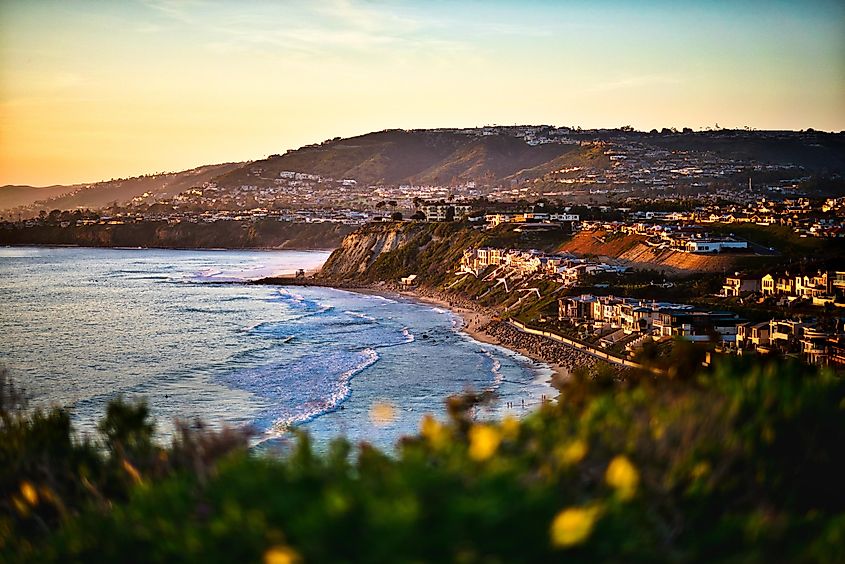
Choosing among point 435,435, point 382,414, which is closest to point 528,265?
point 382,414

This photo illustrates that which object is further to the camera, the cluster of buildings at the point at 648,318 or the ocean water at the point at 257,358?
the cluster of buildings at the point at 648,318

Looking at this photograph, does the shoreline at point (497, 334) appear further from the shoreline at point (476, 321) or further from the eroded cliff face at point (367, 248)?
the eroded cliff face at point (367, 248)

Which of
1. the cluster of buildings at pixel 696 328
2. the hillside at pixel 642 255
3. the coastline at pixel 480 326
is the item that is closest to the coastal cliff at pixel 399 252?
the coastline at pixel 480 326

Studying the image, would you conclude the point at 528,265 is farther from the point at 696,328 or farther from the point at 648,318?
the point at 696,328

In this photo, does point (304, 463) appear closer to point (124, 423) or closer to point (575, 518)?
point (575, 518)

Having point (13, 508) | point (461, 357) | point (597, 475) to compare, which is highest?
point (597, 475)

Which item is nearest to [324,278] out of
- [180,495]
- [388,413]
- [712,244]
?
[712,244]
